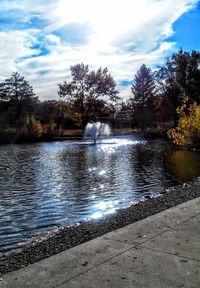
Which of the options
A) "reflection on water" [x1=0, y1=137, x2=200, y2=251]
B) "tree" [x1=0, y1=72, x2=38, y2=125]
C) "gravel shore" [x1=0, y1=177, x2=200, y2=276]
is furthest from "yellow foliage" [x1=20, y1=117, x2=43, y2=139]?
"gravel shore" [x1=0, y1=177, x2=200, y2=276]

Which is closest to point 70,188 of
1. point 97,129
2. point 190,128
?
point 190,128

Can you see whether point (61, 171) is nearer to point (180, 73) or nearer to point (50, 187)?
point (50, 187)

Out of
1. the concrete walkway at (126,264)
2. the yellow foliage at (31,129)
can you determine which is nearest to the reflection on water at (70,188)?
the concrete walkway at (126,264)

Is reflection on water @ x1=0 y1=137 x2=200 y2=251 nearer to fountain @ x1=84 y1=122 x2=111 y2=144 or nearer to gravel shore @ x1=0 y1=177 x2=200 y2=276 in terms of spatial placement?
gravel shore @ x1=0 y1=177 x2=200 y2=276

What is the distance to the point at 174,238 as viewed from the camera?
6562 millimetres

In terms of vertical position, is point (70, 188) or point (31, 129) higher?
point (31, 129)

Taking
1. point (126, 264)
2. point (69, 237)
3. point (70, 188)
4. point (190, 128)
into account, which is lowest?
point (70, 188)

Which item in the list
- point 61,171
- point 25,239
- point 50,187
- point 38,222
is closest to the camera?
point 25,239

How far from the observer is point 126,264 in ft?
17.8

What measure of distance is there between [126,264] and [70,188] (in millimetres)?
10640

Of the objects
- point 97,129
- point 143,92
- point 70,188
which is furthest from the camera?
point 143,92

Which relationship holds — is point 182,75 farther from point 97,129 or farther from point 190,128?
point 190,128

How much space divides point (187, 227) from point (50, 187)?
9684mm

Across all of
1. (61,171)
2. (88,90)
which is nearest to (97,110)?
(88,90)
